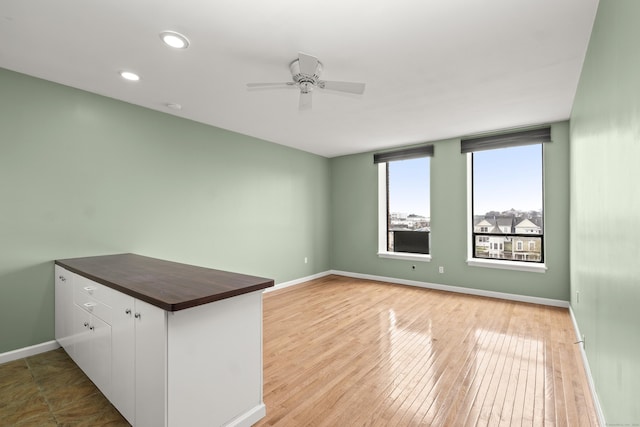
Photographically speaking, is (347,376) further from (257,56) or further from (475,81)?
(475,81)

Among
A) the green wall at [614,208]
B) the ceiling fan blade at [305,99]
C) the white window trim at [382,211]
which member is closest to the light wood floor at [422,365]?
the green wall at [614,208]

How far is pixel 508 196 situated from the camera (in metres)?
4.60

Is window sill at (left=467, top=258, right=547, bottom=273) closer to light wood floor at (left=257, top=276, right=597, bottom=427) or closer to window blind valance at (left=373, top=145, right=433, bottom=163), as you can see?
light wood floor at (left=257, top=276, right=597, bottom=427)

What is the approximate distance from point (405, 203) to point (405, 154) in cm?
95

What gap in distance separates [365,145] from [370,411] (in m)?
4.30

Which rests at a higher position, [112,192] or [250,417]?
[112,192]

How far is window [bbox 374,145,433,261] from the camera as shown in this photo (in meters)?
5.33

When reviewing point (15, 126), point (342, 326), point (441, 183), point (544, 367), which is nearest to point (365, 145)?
point (441, 183)

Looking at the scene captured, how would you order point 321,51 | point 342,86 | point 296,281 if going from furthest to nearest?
point 296,281, point 342,86, point 321,51

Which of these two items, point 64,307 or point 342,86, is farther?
point 64,307

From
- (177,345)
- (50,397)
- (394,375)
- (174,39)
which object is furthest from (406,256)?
(50,397)

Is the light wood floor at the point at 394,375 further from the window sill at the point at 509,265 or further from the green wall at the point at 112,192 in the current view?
the green wall at the point at 112,192

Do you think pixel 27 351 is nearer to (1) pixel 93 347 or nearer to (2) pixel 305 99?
(1) pixel 93 347

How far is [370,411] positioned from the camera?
1920mm
